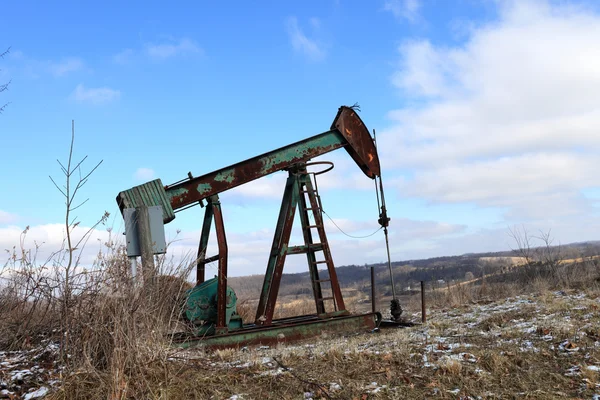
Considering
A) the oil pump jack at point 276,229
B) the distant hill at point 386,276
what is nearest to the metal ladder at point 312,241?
the oil pump jack at point 276,229

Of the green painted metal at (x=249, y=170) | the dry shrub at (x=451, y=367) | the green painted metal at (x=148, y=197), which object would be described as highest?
the green painted metal at (x=249, y=170)

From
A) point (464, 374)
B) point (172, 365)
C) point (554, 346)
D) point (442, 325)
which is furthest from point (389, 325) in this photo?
point (172, 365)

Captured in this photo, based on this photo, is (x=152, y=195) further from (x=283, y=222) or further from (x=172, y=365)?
(x=172, y=365)

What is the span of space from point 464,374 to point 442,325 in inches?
131

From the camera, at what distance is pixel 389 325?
959cm

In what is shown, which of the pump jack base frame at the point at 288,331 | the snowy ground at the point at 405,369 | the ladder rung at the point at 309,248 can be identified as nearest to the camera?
the snowy ground at the point at 405,369

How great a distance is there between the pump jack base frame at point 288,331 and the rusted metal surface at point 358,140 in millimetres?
2911

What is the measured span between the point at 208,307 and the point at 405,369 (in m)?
4.02

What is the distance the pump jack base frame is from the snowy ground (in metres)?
0.64

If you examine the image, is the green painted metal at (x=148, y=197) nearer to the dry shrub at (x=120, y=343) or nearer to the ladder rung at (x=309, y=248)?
the ladder rung at (x=309, y=248)

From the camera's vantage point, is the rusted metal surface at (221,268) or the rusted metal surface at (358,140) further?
the rusted metal surface at (358,140)

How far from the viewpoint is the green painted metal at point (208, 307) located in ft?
27.5

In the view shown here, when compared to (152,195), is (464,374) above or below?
below

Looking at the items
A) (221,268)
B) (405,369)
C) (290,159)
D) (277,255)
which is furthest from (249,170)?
(405,369)
